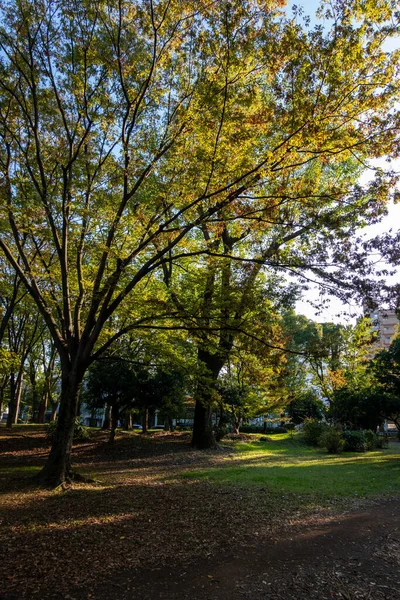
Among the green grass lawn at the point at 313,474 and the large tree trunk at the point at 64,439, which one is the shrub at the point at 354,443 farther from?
the large tree trunk at the point at 64,439

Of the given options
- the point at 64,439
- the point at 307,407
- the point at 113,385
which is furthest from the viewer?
the point at 307,407

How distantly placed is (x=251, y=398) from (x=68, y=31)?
20.6m

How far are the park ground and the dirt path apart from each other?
0.04ft

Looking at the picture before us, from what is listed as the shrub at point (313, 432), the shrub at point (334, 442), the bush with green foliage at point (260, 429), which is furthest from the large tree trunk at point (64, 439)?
the bush with green foliage at point (260, 429)

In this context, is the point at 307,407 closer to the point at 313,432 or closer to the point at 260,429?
the point at 260,429

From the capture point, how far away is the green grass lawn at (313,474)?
956 centimetres

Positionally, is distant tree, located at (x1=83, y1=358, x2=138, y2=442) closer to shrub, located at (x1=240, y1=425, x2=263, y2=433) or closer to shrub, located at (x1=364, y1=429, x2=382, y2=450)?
shrub, located at (x1=364, y1=429, x2=382, y2=450)

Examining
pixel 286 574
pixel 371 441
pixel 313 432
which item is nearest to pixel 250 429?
pixel 313 432

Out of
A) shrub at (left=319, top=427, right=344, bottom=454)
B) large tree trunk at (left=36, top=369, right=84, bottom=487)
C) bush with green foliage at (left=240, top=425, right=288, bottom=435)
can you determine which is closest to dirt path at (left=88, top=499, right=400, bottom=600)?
large tree trunk at (left=36, top=369, right=84, bottom=487)

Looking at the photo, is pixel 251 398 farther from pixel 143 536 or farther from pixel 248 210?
pixel 143 536

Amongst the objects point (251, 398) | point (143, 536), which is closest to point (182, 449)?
point (251, 398)

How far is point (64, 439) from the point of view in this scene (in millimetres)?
9250

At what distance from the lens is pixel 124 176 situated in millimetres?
9406

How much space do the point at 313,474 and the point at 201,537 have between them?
25.0 feet
